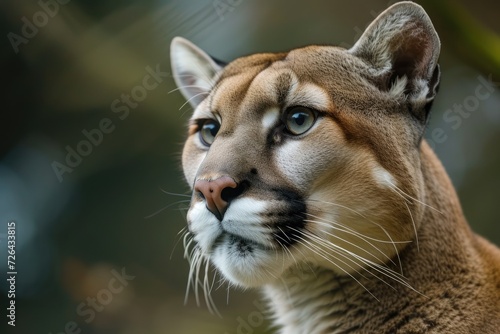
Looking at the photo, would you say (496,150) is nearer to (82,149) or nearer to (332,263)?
(82,149)

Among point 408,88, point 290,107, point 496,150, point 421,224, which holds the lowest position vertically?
point 496,150

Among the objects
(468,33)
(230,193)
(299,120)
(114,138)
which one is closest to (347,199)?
(299,120)

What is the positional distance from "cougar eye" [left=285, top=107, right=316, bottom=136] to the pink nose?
0.48 meters

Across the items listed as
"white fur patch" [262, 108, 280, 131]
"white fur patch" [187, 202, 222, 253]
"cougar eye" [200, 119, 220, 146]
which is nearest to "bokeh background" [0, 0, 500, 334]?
"cougar eye" [200, 119, 220, 146]

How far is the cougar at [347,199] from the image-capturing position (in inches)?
116

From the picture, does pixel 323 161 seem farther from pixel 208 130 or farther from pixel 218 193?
pixel 208 130

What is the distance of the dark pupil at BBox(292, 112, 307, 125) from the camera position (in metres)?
3.14

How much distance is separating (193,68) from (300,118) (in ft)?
4.35

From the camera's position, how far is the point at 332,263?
124 inches

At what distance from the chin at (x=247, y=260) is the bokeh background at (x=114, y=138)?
284cm

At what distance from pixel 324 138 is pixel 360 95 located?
348mm

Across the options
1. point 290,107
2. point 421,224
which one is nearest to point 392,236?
point 421,224

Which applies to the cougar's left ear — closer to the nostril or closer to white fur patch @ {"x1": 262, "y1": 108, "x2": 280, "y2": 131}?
white fur patch @ {"x1": 262, "y1": 108, "x2": 280, "y2": 131}

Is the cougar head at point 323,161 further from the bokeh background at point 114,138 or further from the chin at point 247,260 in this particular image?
the bokeh background at point 114,138
